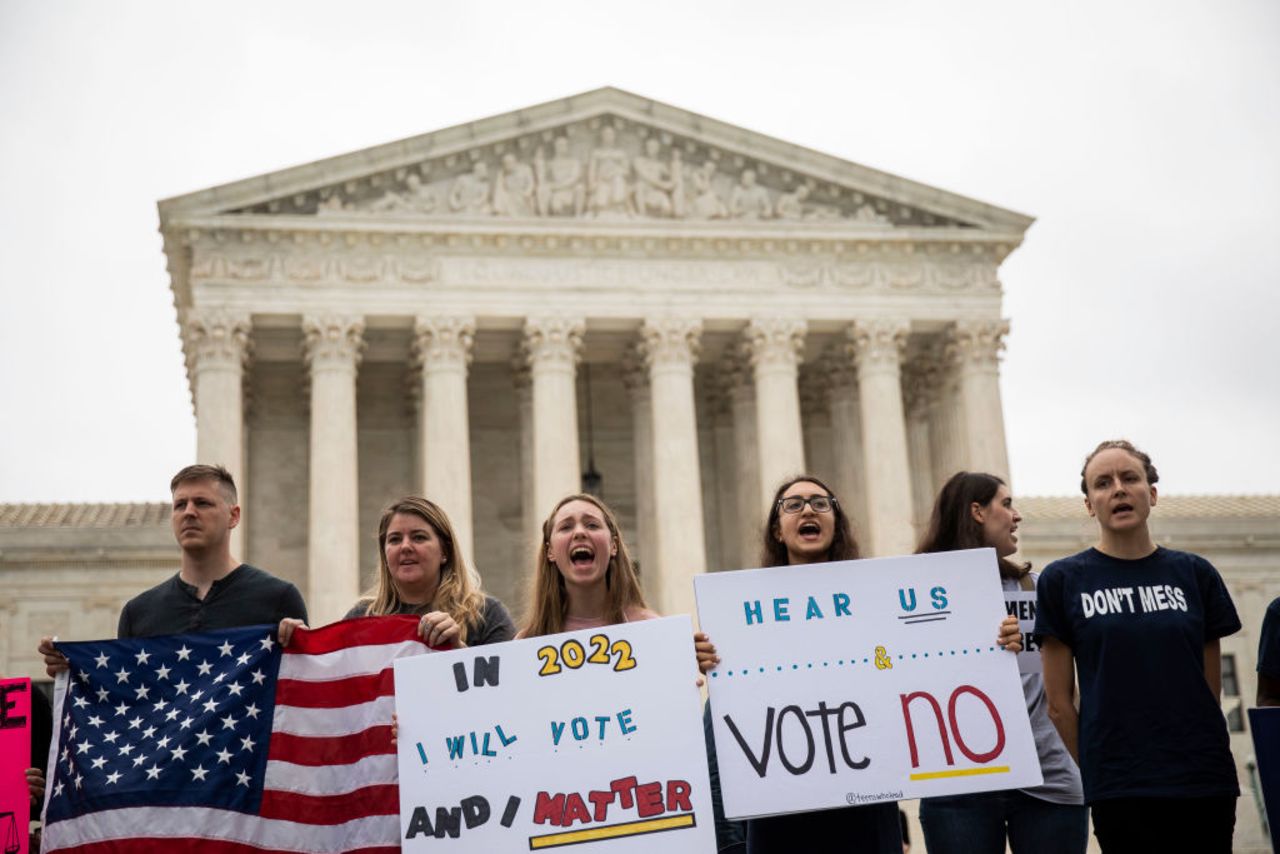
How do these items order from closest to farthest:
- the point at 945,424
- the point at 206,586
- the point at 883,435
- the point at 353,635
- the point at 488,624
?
the point at 353,635, the point at 488,624, the point at 206,586, the point at 883,435, the point at 945,424

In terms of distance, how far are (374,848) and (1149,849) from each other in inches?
172

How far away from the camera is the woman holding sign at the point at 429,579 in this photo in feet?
28.3

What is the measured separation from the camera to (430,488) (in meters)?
31.7

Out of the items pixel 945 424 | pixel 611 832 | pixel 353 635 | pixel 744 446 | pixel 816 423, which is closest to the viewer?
pixel 611 832

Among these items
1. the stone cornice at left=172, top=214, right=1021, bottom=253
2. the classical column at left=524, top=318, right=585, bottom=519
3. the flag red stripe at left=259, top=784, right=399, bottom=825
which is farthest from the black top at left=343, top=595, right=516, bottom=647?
the stone cornice at left=172, top=214, right=1021, bottom=253

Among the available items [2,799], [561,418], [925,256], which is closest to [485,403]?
[561,418]

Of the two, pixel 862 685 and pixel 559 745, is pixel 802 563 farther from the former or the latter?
pixel 559 745

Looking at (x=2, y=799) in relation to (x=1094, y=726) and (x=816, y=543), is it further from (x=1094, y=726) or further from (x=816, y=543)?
(x=1094, y=726)

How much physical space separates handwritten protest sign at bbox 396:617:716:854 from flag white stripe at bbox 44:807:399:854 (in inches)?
24.9

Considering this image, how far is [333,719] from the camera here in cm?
849

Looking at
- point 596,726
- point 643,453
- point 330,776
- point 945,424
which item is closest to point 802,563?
point 596,726

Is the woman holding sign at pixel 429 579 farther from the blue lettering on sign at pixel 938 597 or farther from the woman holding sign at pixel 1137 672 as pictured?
the woman holding sign at pixel 1137 672

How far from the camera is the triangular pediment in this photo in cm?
3345

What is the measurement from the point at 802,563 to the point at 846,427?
1158 inches
